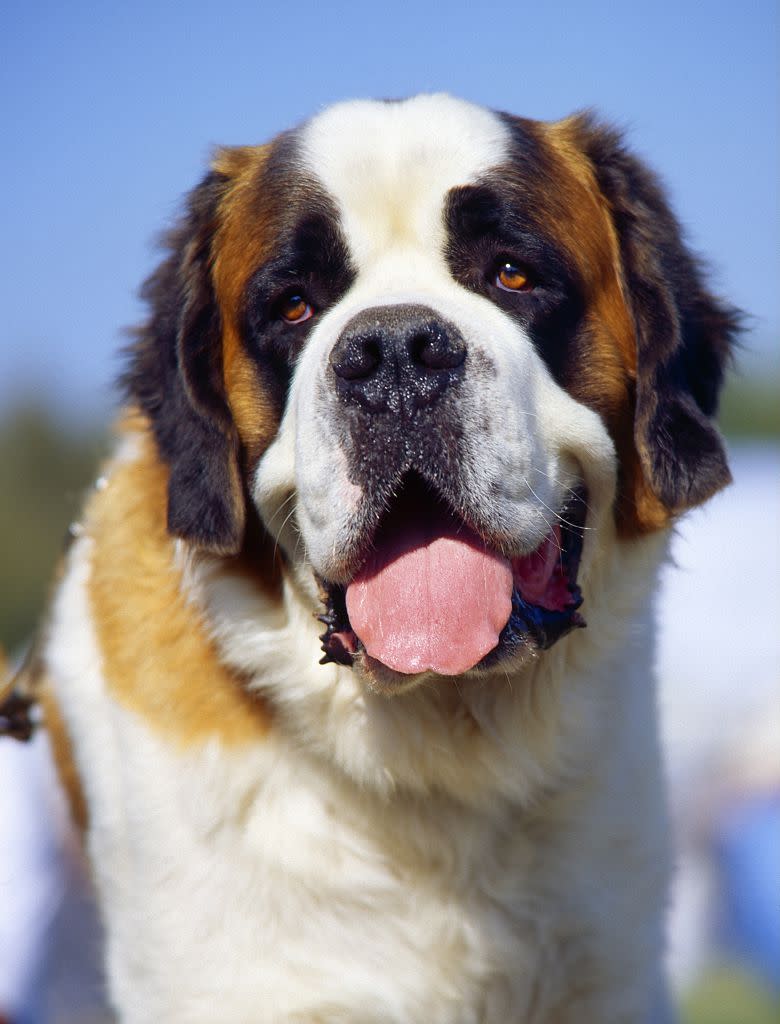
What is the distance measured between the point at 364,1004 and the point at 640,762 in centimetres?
76

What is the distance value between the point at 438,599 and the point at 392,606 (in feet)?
0.27

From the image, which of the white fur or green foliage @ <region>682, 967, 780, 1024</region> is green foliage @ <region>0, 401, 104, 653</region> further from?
the white fur

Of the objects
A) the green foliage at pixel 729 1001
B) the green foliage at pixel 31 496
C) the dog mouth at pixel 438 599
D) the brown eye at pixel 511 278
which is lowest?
the green foliage at pixel 31 496

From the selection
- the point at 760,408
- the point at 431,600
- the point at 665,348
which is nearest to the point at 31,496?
the point at 760,408

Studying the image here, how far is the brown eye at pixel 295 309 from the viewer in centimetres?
227

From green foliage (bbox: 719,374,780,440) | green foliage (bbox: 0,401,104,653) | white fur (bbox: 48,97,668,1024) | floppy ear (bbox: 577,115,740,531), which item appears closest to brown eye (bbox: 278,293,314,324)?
white fur (bbox: 48,97,668,1024)

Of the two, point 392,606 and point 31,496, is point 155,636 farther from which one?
point 31,496

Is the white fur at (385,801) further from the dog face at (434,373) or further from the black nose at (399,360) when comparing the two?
the black nose at (399,360)

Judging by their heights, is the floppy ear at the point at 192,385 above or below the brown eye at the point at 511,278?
below

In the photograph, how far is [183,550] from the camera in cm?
238

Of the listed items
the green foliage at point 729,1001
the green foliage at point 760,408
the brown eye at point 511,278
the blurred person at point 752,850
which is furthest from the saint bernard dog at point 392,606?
the green foliage at point 760,408

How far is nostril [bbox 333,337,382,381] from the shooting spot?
1.94m

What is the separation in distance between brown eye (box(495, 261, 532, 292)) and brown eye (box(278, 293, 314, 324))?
358 millimetres

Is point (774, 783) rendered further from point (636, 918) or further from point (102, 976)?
point (102, 976)
